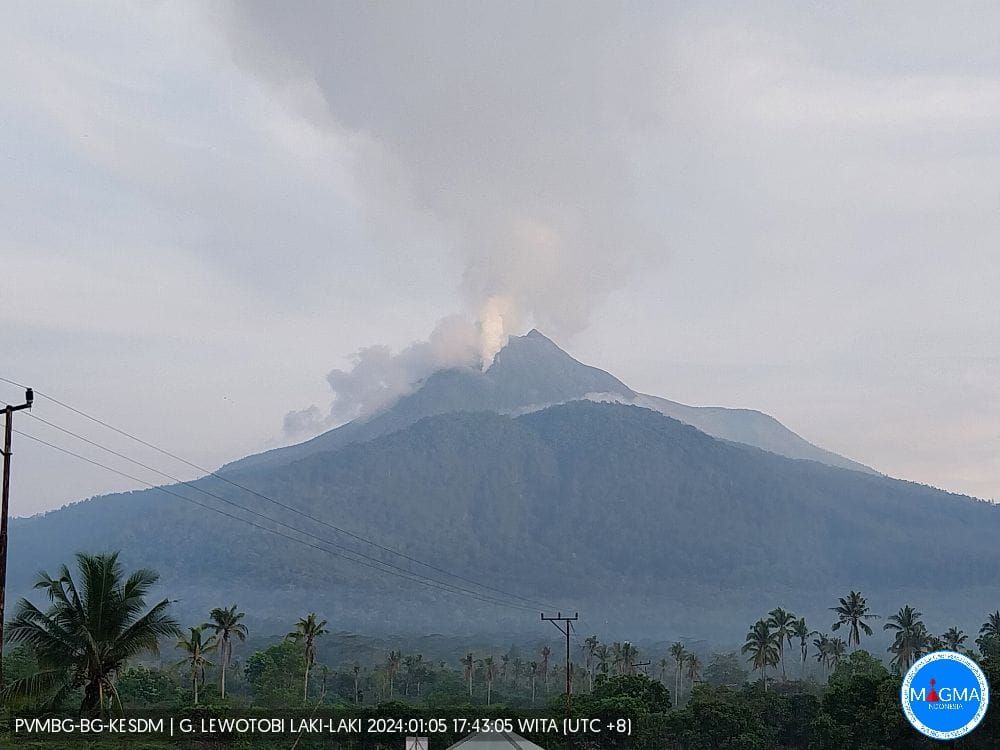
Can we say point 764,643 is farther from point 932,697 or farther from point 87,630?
point 87,630

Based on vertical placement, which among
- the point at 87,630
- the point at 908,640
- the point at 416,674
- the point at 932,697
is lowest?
the point at 932,697

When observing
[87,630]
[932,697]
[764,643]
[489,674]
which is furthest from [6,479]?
[489,674]

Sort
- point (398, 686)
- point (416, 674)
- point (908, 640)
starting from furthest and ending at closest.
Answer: point (398, 686) < point (416, 674) < point (908, 640)

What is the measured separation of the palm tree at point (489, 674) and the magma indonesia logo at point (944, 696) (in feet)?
319

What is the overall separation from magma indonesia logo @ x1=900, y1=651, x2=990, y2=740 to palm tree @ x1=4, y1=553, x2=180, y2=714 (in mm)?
21574

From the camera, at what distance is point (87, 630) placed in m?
32.1

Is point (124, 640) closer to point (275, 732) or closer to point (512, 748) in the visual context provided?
point (512, 748)

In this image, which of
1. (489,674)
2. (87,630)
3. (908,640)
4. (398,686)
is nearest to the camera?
(87,630)

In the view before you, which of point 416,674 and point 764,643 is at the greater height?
point 764,643

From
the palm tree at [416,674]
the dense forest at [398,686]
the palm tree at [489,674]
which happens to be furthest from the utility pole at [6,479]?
the palm tree at [416,674]

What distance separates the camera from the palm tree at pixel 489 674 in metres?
124

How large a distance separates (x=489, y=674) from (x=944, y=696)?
10612 cm

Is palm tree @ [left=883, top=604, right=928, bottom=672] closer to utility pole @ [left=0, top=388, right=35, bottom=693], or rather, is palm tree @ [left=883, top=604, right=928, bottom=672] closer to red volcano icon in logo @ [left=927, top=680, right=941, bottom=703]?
red volcano icon in logo @ [left=927, top=680, right=941, bottom=703]

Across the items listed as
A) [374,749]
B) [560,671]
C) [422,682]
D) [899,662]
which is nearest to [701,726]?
[374,749]
